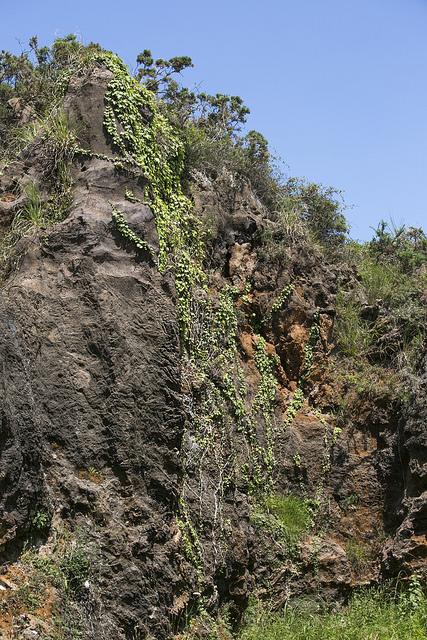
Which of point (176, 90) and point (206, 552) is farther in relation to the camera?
point (176, 90)

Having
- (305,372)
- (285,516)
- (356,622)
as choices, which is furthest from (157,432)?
(305,372)

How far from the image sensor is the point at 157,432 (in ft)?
30.3

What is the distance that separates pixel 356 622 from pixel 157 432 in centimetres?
373

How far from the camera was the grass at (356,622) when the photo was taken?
9.91 meters

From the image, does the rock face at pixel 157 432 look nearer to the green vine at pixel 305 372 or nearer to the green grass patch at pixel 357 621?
the green vine at pixel 305 372

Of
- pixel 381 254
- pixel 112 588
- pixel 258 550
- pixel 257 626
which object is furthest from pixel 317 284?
pixel 112 588

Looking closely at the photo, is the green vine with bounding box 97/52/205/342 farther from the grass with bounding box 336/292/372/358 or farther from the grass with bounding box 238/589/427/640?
the grass with bounding box 238/589/427/640

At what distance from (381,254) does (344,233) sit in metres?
1.33

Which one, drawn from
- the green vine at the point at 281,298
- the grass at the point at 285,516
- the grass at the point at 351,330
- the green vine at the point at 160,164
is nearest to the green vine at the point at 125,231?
the green vine at the point at 160,164

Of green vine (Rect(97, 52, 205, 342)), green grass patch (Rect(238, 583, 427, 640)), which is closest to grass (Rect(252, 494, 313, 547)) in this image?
green grass patch (Rect(238, 583, 427, 640))

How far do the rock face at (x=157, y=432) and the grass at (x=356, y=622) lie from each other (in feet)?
1.05

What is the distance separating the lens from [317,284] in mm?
13164

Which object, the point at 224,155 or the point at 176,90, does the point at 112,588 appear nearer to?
the point at 224,155

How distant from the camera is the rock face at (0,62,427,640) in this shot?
8492 millimetres
